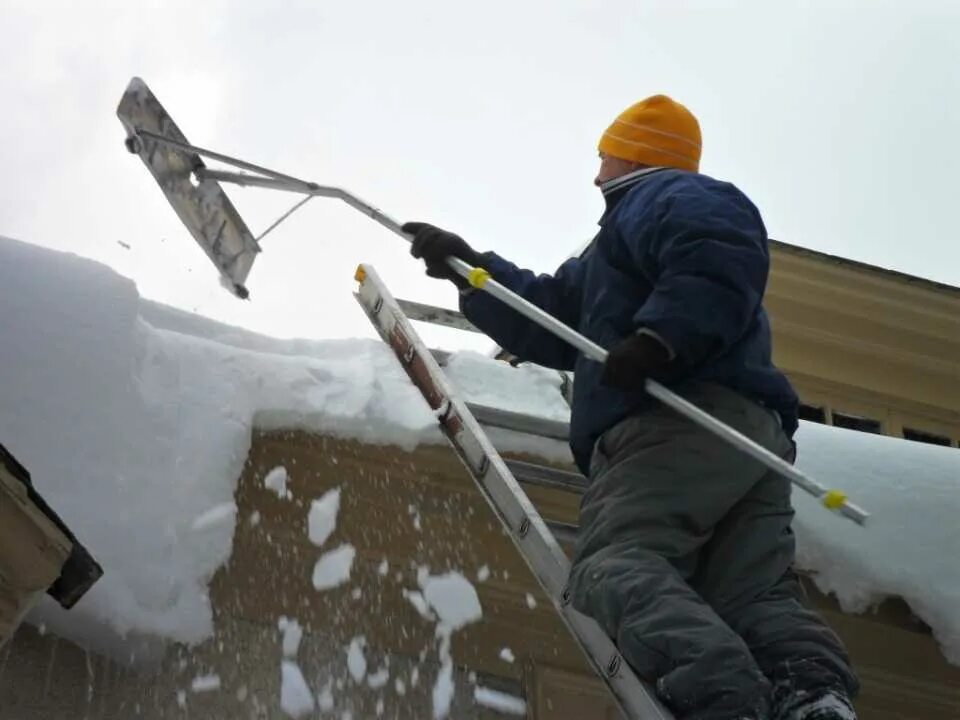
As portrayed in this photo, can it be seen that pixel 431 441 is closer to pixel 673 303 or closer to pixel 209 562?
pixel 209 562

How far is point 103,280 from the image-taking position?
419cm

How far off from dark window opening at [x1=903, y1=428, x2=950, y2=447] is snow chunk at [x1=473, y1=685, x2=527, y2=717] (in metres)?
4.81

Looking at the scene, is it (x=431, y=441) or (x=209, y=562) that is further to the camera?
(x=431, y=441)

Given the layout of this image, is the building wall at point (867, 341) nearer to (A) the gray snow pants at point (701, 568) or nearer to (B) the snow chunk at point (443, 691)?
(B) the snow chunk at point (443, 691)

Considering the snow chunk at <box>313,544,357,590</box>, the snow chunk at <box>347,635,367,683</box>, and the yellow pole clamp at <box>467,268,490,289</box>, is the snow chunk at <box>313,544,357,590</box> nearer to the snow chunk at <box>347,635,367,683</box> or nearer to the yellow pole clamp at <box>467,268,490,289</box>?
the snow chunk at <box>347,635,367,683</box>

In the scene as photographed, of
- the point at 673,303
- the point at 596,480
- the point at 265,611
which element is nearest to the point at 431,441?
the point at 265,611

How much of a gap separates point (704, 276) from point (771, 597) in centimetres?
74

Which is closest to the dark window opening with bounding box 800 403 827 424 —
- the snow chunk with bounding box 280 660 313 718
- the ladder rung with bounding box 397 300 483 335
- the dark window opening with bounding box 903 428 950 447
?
the dark window opening with bounding box 903 428 950 447

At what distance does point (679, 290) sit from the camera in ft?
9.10

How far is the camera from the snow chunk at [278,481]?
4.39m

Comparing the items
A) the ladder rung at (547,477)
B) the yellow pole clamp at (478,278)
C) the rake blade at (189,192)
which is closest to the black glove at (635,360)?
the yellow pole clamp at (478,278)

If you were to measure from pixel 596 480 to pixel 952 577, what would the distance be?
2.14m

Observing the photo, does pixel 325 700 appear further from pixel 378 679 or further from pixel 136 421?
pixel 136 421

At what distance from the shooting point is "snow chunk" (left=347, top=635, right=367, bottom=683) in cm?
418
